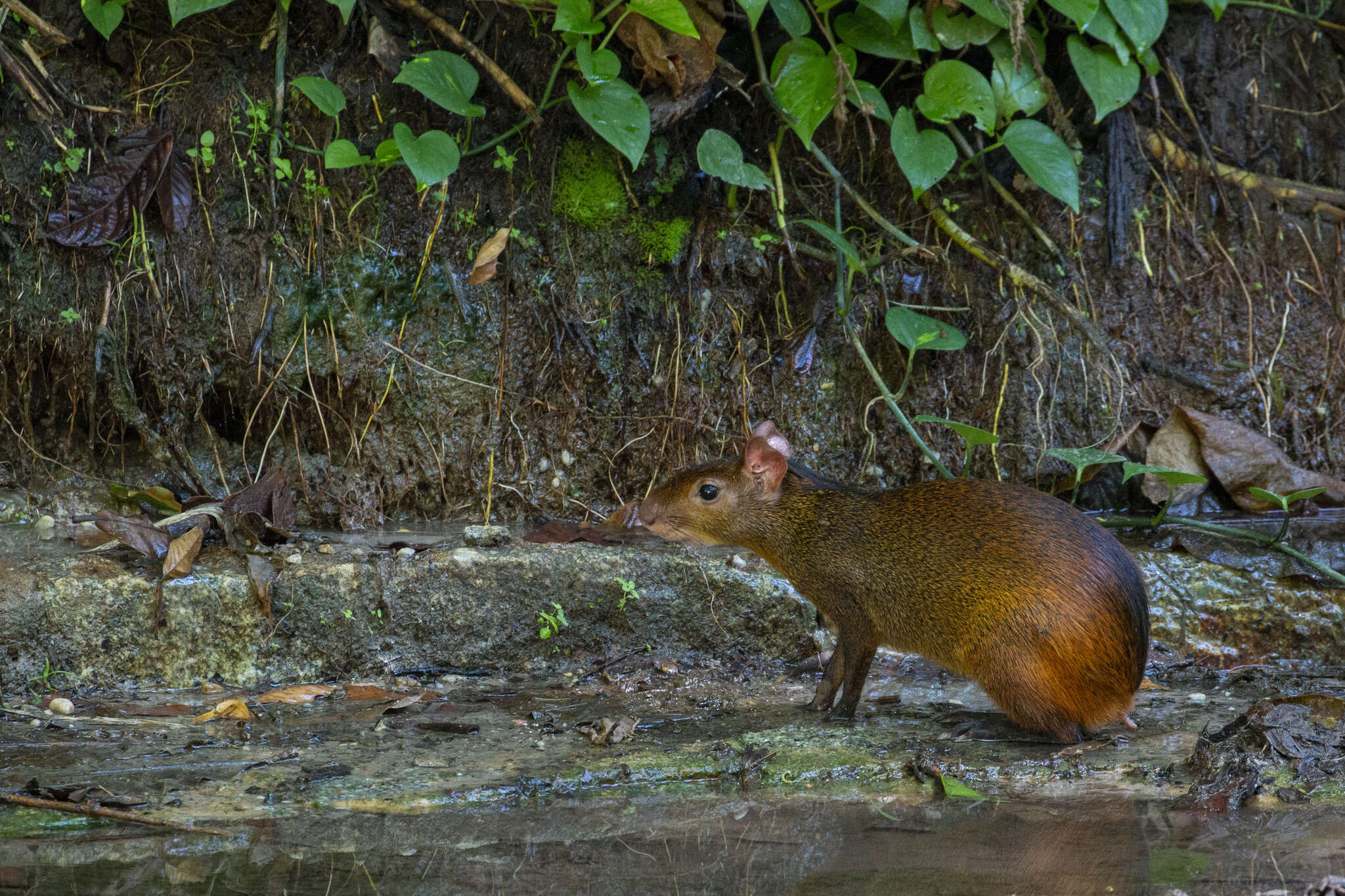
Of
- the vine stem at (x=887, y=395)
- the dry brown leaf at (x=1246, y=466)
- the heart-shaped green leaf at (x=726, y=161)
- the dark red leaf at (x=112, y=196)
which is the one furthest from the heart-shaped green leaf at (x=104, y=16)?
the dry brown leaf at (x=1246, y=466)

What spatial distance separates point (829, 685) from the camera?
3898 mm

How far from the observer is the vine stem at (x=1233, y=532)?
14.6ft

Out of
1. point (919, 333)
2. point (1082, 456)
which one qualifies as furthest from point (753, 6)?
point (1082, 456)

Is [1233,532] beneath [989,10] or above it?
beneath

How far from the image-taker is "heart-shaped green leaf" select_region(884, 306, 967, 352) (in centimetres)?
496

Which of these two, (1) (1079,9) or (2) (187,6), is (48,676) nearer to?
(2) (187,6)

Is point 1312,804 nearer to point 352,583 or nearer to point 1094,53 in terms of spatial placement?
point 352,583

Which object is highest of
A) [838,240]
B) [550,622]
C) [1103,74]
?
[1103,74]

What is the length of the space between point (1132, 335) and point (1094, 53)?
131cm

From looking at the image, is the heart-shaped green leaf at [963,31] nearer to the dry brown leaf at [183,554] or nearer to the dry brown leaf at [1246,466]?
the dry brown leaf at [1246,466]

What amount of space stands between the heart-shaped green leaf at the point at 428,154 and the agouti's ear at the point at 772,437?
1584 millimetres

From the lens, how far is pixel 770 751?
132 inches

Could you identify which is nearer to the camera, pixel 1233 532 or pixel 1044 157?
pixel 1233 532

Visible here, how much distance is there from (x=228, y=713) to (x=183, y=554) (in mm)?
663
